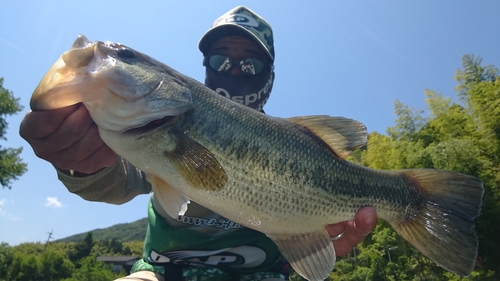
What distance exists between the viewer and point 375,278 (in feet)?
50.2

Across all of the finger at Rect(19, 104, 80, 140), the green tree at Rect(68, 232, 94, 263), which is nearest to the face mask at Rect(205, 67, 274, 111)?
the finger at Rect(19, 104, 80, 140)

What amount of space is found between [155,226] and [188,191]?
1.15 meters

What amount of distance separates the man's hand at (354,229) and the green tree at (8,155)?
74.4 ft

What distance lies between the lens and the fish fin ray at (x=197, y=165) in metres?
2.15

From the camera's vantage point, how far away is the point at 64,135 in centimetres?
213

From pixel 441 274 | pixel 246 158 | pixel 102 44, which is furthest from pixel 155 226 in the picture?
pixel 441 274

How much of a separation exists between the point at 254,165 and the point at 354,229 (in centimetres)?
106

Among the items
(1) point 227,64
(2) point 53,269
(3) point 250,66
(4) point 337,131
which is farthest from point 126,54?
(2) point 53,269

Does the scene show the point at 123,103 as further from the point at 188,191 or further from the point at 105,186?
the point at 105,186

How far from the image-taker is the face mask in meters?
3.98

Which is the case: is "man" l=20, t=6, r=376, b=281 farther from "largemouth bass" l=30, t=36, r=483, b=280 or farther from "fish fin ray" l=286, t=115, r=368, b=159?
"fish fin ray" l=286, t=115, r=368, b=159

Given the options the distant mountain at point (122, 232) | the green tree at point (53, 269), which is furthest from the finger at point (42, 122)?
the distant mountain at point (122, 232)

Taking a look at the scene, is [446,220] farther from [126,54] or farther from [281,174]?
[126,54]

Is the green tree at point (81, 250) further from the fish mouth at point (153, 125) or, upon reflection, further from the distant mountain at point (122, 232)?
the fish mouth at point (153, 125)
